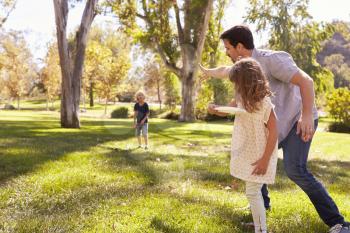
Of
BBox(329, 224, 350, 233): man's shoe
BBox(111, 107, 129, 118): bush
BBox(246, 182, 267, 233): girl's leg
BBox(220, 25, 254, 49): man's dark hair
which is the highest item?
BBox(220, 25, 254, 49): man's dark hair

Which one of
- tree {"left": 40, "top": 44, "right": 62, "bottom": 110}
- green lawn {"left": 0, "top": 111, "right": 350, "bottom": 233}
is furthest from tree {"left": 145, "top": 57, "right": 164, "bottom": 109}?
green lawn {"left": 0, "top": 111, "right": 350, "bottom": 233}

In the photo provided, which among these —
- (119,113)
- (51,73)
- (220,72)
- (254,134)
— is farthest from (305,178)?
(51,73)

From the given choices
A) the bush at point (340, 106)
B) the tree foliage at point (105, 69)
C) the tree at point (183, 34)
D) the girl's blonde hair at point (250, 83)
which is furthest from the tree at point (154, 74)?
the girl's blonde hair at point (250, 83)

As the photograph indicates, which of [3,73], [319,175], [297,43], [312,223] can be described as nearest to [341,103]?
[297,43]

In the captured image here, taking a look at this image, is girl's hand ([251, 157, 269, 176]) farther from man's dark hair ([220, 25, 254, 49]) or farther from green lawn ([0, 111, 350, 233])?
man's dark hair ([220, 25, 254, 49])

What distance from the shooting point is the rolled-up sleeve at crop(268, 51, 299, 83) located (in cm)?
407

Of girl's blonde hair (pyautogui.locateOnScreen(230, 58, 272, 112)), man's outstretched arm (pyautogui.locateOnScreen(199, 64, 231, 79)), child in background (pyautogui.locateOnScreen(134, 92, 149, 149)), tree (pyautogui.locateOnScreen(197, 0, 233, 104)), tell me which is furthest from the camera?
tree (pyautogui.locateOnScreen(197, 0, 233, 104))

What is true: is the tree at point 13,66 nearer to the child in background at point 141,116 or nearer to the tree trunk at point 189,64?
the tree trunk at point 189,64

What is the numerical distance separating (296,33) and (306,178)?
3715 cm

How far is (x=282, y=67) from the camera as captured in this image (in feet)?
13.5

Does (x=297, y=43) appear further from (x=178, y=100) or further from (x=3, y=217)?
(x=3, y=217)

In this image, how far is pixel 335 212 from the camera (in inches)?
166

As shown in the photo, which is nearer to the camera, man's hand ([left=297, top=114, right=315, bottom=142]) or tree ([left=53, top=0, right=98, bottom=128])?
man's hand ([left=297, top=114, right=315, bottom=142])

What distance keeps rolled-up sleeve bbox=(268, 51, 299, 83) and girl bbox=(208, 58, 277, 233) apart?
440 millimetres
